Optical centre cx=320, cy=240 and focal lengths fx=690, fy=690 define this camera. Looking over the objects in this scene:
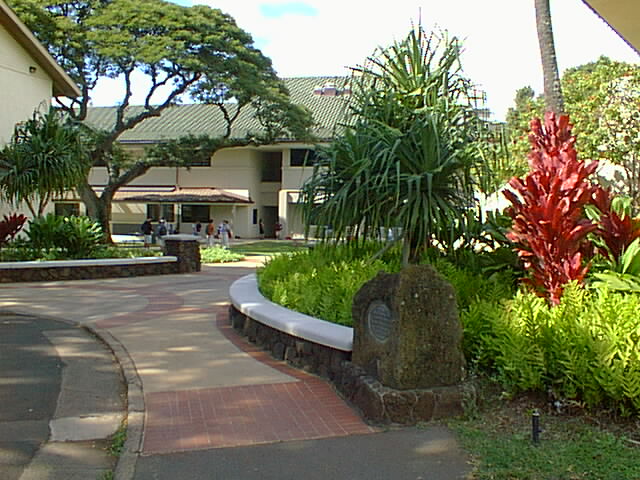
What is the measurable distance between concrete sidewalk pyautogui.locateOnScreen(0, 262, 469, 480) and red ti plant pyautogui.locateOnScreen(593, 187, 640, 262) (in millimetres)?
3236

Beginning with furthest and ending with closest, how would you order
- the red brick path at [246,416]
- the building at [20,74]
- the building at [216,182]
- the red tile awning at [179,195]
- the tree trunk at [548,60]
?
the building at [216,182]
the red tile awning at [179,195]
the building at [20,74]
the tree trunk at [548,60]
the red brick path at [246,416]

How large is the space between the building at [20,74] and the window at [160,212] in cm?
2170

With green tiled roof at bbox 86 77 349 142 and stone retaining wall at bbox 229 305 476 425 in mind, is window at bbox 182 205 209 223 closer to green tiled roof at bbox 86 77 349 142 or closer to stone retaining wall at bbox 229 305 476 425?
green tiled roof at bbox 86 77 349 142

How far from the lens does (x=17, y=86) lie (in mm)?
22281

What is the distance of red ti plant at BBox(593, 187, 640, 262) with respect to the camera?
7.16 m

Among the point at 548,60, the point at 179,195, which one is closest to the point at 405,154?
the point at 548,60

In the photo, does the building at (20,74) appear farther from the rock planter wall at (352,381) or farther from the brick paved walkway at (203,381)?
the rock planter wall at (352,381)

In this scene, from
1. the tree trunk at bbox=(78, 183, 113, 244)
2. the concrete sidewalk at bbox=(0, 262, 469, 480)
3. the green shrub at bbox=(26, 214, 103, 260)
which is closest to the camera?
the concrete sidewalk at bbox=(0, 262, 469, 480)

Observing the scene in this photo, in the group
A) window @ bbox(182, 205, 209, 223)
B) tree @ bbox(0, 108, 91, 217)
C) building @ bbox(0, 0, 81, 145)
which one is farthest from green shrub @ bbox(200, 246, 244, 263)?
window @ bbox(182, 205, 209, 223)

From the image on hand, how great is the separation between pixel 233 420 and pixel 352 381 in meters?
1.07

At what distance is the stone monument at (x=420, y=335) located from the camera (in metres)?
5.47

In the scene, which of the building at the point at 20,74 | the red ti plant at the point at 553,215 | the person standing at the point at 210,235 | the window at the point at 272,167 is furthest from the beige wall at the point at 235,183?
the red ti plant at the point at 553,215

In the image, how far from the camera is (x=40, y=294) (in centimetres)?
1365

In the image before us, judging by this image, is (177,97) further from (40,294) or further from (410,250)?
(410,250)
